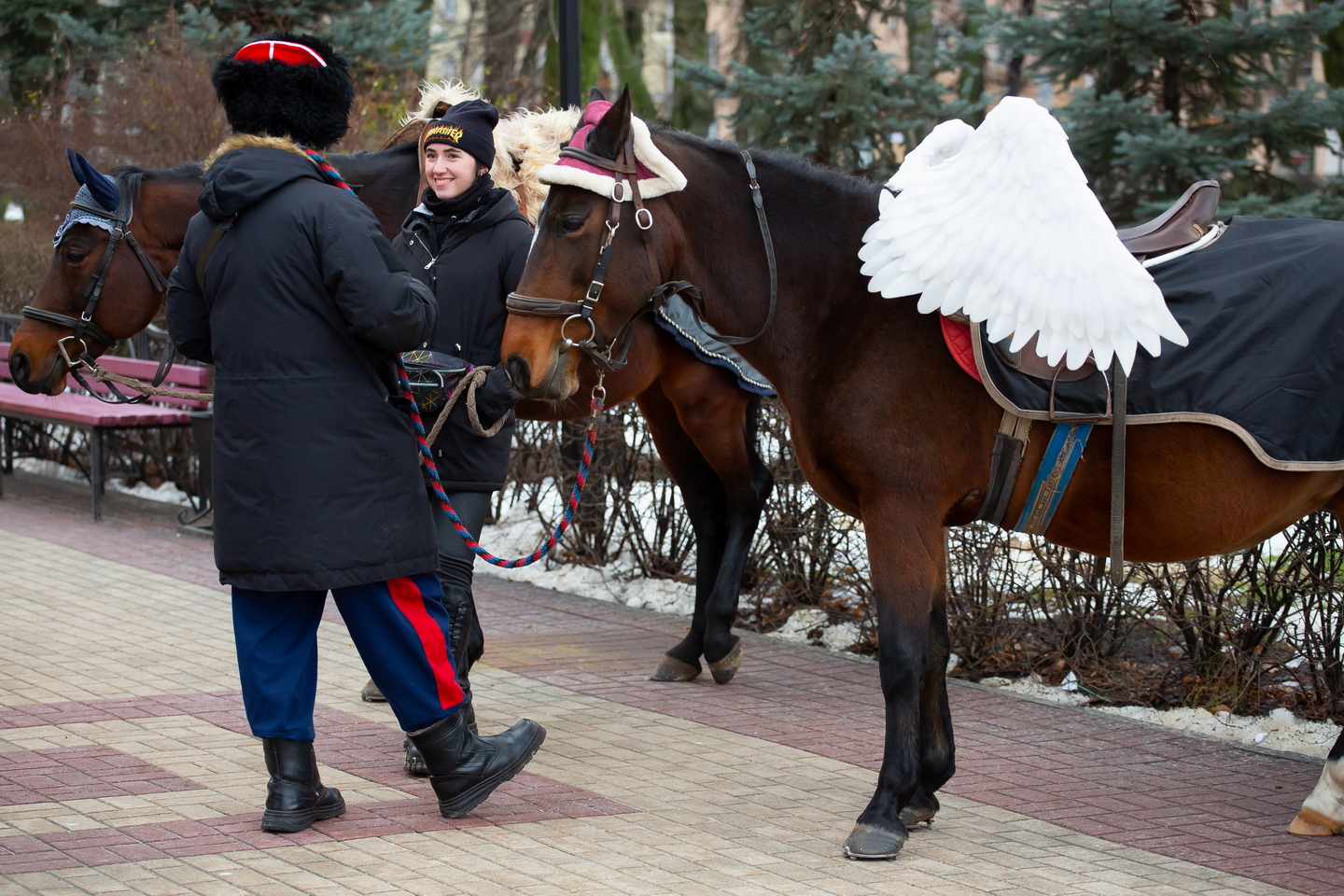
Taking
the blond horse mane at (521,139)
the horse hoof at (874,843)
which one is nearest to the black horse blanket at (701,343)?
the blond horse mane at (521,139)

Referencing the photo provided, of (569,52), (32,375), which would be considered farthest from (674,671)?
(569,52)

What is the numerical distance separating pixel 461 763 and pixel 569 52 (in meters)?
5.47

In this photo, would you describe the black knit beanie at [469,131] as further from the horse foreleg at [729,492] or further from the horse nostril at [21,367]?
the horse nostril at [21,367]

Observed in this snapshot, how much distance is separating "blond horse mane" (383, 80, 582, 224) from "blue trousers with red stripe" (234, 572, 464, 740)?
2.17m

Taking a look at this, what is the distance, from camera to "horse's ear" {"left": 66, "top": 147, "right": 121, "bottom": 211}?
5434 millimetres

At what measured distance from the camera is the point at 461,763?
4207 mm

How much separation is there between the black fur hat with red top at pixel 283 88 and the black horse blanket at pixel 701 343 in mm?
2048

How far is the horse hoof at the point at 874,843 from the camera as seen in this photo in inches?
154

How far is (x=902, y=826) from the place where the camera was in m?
3.99

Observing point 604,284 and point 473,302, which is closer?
point 604,284

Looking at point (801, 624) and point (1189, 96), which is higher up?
point (1189, 96)

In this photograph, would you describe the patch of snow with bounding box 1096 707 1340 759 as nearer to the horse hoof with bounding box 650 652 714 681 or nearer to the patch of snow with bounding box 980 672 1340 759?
the patch of snow with bounding box 980 672 1340 759

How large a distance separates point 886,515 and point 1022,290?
721mm

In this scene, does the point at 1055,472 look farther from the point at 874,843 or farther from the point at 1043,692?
the point at 1043,692
